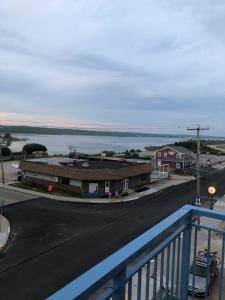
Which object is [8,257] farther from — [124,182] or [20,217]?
[124,182]

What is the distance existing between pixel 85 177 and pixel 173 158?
3055cm

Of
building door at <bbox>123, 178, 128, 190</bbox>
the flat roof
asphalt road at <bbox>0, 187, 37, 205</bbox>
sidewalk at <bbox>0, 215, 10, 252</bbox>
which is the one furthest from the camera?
building door at <bbox>123, 178, 128, 190</bbox>

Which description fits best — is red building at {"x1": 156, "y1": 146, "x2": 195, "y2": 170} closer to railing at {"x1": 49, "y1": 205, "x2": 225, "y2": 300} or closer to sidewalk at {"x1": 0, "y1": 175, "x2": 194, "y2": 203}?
sidewalk at {"x1": 0, "y1": 175, "x2": 194, "y2": 203}

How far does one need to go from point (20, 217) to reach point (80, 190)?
12.1 m

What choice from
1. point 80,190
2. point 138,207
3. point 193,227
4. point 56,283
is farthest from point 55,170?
point 193,227

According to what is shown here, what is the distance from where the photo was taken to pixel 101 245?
79.7ft

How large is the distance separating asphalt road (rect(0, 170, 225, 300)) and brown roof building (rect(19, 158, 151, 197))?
4460 millimetres

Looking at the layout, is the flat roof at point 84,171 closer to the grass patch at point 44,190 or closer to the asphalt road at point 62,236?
the grass patch at point 44,190

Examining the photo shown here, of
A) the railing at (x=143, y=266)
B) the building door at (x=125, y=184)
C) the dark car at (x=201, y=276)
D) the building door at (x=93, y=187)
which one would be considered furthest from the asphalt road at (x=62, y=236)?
the railing at (x=143, y=266)

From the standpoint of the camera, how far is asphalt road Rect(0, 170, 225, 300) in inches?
732

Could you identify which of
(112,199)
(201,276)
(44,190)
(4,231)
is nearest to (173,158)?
(112,199)

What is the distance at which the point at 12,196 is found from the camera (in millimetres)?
40469

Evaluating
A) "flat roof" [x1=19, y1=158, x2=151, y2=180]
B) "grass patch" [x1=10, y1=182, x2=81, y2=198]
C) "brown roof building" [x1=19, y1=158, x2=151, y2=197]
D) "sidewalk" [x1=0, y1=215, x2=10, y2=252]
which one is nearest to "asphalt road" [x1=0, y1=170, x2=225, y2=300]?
"sidewalk" [x1=0, y1=215, x2=10, y2=252]

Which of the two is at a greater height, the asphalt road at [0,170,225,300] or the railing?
the railing
